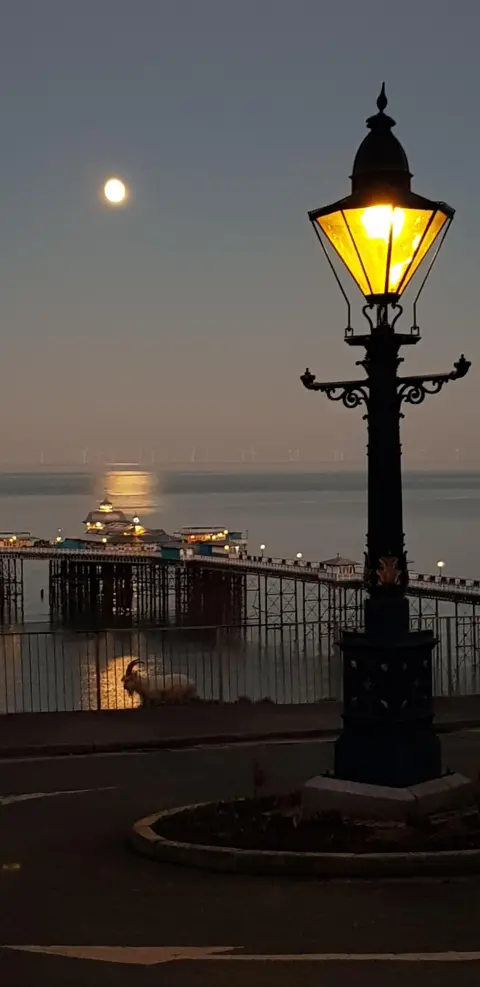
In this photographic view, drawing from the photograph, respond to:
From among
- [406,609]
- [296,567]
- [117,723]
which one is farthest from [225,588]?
[406,609]

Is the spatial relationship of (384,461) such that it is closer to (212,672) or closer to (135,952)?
(135,952)

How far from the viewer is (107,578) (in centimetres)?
9881

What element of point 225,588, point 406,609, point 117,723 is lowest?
point 225,588

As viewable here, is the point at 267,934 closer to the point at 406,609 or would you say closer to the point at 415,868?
the point at 415,868

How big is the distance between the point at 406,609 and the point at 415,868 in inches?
75.1

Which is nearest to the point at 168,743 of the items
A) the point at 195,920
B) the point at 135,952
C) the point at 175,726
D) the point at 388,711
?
the point at 175,726

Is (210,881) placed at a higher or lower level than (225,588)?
higher

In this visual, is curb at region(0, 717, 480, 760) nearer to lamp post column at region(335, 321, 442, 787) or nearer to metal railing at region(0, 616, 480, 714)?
metal railing at region(0, 616, 480, 714)

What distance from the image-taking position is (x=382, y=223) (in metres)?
8.97

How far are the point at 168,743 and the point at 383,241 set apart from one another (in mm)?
6455

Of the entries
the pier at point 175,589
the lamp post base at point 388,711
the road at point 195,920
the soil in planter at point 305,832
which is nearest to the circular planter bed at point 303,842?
the soil in planter at point 305,832

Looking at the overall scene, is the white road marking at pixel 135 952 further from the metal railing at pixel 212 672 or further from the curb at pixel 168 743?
the curb at pixel 168 743

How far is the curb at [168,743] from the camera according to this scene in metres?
13.1

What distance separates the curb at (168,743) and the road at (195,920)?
3258 millimetres
